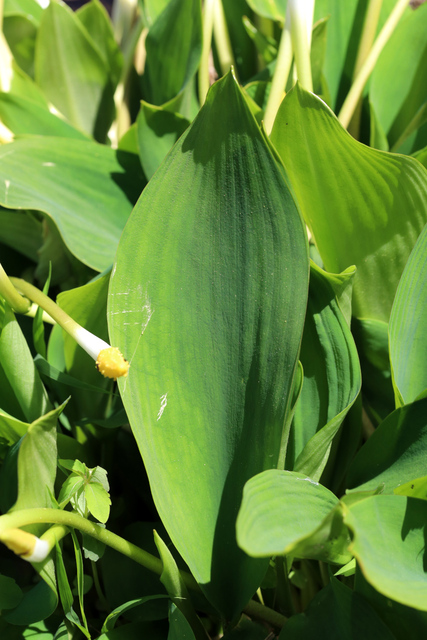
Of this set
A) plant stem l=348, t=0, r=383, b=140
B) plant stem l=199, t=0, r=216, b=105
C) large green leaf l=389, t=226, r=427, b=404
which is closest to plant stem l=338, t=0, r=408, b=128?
plant stem l=348, t=0, r=383, b=140

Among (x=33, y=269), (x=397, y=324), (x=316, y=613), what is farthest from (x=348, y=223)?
(x=33, y=269)

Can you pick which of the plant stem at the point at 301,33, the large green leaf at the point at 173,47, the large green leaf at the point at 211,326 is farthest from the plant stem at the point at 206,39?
the large green leaf at the point at 211,326

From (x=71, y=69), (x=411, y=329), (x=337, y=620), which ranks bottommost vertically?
(x=337, y=620)

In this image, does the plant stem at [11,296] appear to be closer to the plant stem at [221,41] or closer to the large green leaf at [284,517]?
the large green leaf at [284,517]

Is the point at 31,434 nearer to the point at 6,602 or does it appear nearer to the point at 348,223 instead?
the point at 6,602

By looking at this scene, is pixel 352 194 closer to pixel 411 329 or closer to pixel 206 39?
pixel 411 329

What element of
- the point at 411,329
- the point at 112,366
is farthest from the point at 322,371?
the point at 112,366

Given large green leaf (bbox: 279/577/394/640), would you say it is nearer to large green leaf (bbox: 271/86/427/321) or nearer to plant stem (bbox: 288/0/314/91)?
large green leaf (bbox: 271/86/427/321)
